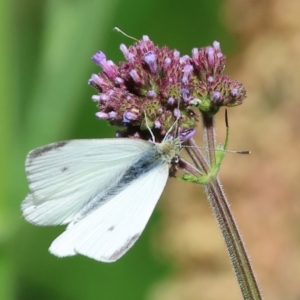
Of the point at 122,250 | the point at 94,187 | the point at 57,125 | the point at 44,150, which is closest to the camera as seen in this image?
the point at 122,250

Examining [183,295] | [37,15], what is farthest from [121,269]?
[37,15]

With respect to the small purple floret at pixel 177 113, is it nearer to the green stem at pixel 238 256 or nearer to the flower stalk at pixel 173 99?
the flower stalk at pixel 173 99

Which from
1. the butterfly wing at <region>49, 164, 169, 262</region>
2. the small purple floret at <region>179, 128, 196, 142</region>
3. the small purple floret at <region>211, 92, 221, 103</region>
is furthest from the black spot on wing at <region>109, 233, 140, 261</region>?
the small purple floret at <region>211, 92, 221, 103</region>

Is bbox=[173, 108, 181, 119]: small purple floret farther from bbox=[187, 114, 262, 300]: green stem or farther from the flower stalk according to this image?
bbox=[187, 114, 262, 300]: green stem

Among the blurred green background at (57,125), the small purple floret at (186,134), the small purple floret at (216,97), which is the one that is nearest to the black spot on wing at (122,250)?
the small purple floret at (186,134)

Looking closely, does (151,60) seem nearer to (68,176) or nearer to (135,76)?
(135,76)

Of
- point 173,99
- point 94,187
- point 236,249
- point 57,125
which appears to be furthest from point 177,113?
point 57,125

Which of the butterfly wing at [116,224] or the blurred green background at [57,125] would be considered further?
the blurred green background at [57,125]

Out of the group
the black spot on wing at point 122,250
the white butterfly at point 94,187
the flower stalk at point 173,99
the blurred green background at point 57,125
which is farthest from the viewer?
the blurred green background at point 57,125
